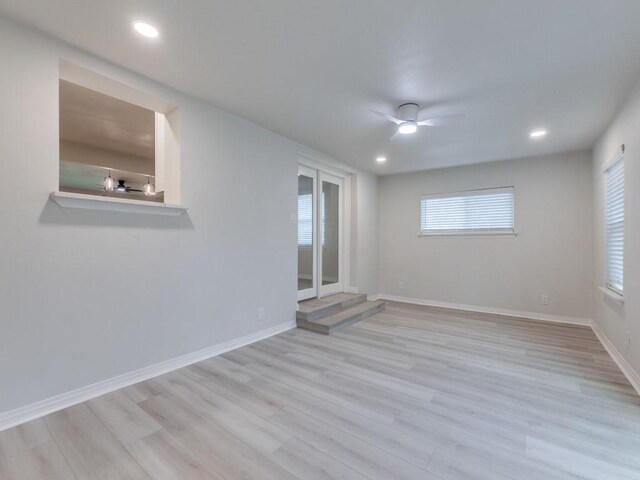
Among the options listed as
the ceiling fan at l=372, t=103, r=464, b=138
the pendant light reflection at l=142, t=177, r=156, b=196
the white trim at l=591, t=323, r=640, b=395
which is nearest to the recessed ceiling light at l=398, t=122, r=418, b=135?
the ceiling fan at l=372, t=103, r=464, b=138

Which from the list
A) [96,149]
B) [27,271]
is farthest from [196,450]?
[96,149]

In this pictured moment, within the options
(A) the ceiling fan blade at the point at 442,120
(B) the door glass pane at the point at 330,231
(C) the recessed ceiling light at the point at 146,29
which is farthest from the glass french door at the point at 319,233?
(C) the recessed ceiling light at the point at 146,29

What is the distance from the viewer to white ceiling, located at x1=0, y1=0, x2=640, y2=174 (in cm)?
177

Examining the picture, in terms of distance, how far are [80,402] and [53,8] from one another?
257cm

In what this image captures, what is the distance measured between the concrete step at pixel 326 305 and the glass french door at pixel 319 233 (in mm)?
159

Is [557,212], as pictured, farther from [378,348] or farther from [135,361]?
[135,361]

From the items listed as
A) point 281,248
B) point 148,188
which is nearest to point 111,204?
point 281,248

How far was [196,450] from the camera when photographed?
1705mm

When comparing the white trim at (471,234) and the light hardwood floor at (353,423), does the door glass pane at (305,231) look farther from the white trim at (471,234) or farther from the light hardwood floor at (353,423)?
the white trim at (471,234)

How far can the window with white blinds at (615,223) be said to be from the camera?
3.06 m

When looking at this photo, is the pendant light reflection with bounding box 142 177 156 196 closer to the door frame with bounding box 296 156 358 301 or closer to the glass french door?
the glass french door

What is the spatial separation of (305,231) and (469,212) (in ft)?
9.59

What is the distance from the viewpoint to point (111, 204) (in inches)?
92.4

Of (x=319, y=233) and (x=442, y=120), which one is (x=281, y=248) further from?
(x=442, y=120)
